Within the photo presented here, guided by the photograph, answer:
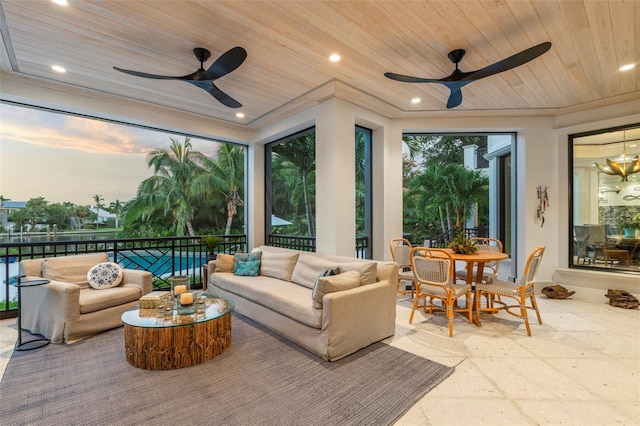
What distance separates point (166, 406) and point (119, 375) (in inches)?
Answer: 26.7

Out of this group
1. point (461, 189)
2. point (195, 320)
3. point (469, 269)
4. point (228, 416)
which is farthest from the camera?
point (461, 189)

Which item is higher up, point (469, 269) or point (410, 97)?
point (410, 97)

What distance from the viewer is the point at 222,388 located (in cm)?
212

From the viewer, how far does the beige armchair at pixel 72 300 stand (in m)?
2.87

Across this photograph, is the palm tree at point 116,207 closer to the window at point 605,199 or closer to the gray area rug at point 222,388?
the gray area rug at point 222,388

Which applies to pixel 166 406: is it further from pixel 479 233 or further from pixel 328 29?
pixel 479 233

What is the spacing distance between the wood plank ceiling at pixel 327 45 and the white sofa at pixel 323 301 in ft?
7.38

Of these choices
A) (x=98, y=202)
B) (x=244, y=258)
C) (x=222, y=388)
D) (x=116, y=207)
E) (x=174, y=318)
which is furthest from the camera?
(x=116, y=207)

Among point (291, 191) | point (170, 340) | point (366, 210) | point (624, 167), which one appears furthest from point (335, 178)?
point (624, 167)

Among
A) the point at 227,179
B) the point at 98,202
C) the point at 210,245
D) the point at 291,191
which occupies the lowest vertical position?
the point at 210,245

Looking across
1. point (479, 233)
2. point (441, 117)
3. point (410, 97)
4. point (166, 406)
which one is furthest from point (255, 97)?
point (479, 233)

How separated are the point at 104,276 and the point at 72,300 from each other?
656mm

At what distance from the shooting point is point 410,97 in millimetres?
4258

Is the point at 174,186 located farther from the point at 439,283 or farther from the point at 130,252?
the point at 439,283
